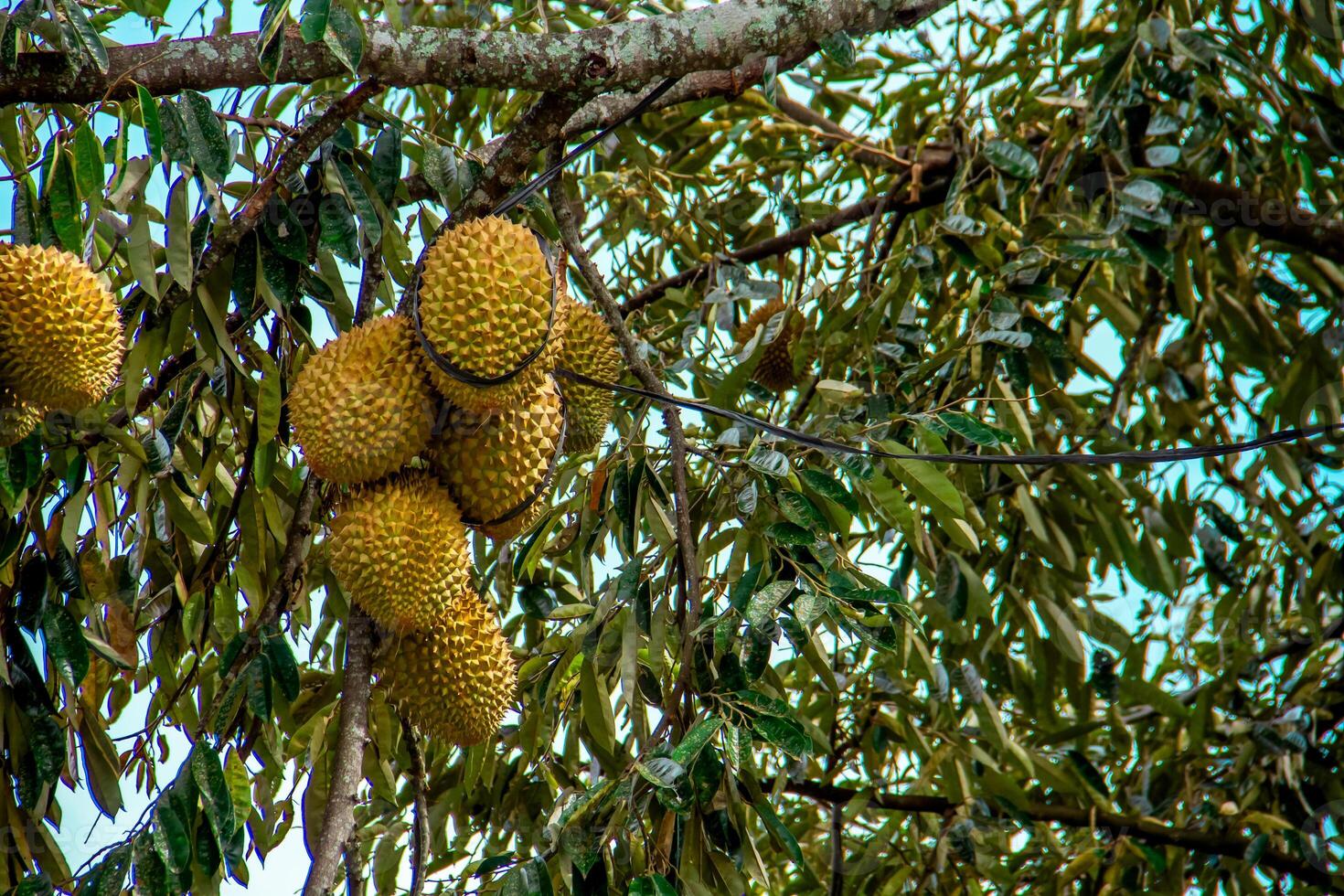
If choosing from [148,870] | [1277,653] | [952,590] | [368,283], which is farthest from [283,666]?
[1277,653]

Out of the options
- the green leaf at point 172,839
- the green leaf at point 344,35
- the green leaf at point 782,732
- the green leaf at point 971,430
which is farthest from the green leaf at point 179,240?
the green leaf at point 971,430

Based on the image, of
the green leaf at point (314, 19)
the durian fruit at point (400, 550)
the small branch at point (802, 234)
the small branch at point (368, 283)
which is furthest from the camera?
the small branch at point (802, 234)

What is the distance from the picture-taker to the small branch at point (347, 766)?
1.21m

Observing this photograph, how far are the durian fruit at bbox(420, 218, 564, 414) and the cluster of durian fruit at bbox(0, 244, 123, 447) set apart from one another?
0.36 meters

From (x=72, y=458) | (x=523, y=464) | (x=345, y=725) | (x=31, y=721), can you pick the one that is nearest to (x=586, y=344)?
(x=523, y=464)

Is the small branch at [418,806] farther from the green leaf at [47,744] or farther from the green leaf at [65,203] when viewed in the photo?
the green leaf at [65,203]

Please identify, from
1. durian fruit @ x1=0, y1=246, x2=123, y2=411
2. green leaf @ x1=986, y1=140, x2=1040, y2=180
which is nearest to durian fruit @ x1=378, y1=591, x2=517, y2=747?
durian fruit @ x1=0, y1=246, x2=123, y2=411

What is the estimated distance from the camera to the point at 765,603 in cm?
137

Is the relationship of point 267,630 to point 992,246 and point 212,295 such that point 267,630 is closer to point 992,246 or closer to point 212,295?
point 212,295

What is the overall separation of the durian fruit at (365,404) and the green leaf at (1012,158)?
4.29 feet

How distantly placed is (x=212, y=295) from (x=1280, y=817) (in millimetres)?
2270

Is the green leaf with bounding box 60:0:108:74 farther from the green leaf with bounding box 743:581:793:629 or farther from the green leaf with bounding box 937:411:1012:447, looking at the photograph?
the green leaf with bounding box 937:411:1012:447

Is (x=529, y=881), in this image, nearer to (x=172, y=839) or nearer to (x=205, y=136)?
(x=172, y=839)

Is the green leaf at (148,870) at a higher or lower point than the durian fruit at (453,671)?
lower
